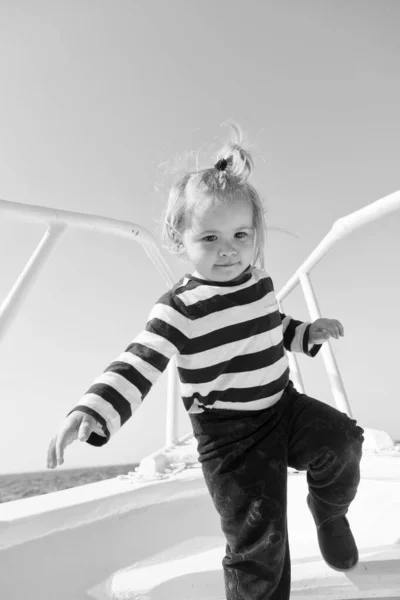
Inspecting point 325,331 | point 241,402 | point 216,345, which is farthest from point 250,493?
point 325,331

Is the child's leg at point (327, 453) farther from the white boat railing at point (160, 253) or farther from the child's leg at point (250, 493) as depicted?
the white boat railing at point (160, 253)

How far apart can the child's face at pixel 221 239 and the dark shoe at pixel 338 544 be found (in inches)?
19.7

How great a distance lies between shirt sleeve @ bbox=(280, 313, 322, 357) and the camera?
0.93 m

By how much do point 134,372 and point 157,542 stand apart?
2.16 ft

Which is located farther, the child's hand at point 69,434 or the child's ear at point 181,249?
the child's ear at point 181,249

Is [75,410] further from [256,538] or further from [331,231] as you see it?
[331,231]

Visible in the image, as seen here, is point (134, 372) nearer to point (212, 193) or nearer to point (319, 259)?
point (212, 193)

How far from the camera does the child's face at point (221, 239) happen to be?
814 mm

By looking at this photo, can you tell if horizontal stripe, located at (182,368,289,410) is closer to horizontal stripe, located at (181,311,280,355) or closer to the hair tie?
horizontal stripe, located at (181,311,280,355)

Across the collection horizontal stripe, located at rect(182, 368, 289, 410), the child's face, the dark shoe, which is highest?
the child's face

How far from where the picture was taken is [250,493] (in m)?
0.75

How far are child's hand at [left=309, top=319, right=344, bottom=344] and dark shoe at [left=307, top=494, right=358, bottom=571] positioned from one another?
0.34 m

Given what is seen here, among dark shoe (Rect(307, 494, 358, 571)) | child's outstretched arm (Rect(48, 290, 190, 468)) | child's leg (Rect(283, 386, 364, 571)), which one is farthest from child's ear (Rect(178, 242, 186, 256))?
dark shoe (Rect(307, 494, 358, 571))

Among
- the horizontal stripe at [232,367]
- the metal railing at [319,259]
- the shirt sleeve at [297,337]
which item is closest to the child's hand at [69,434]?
the horizontal stripe at [232,367]
